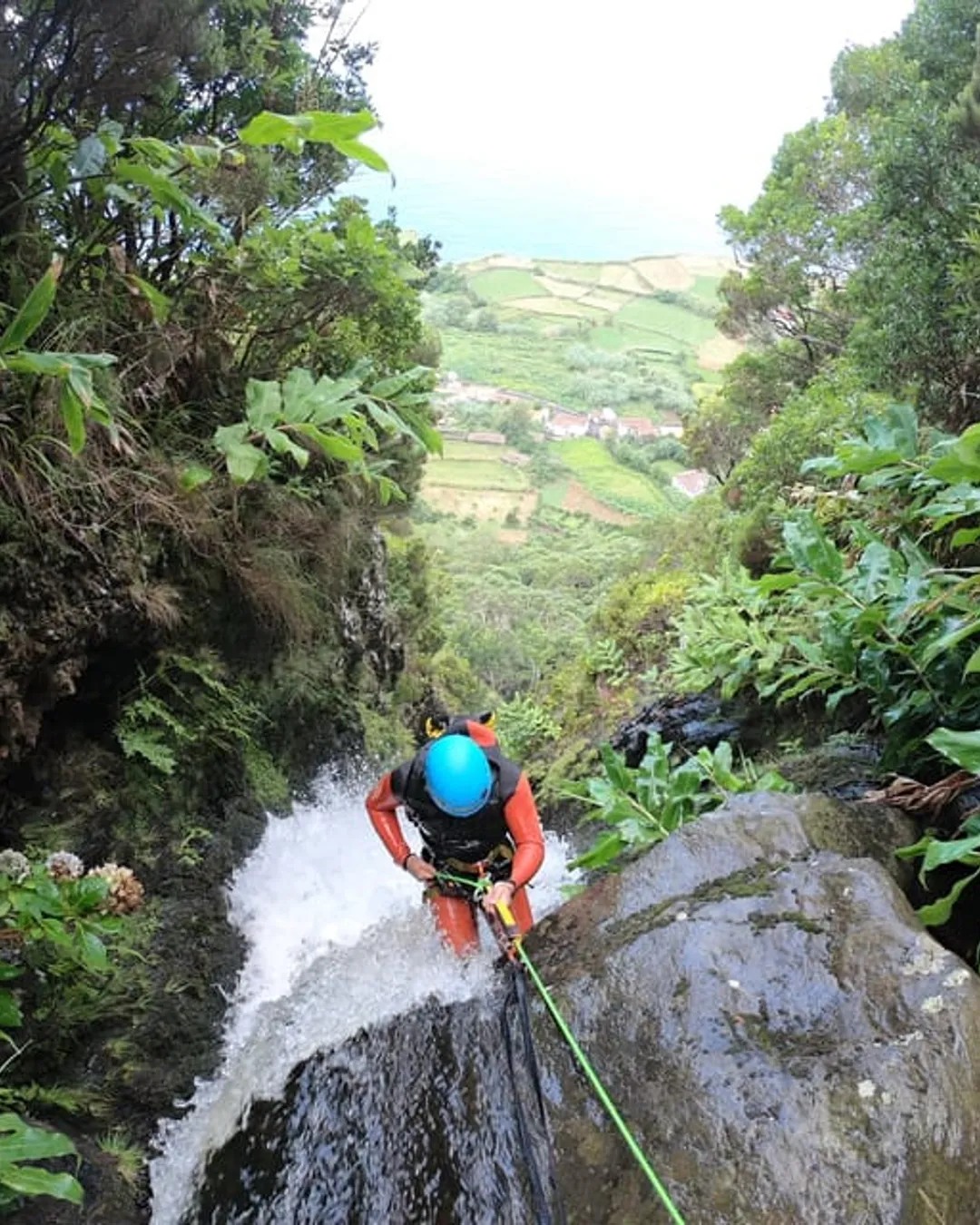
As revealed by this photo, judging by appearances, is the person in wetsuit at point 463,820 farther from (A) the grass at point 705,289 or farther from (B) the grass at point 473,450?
(A) the grass at point 705,289

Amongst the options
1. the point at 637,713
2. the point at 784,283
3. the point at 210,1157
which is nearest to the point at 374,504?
the point at 637,713

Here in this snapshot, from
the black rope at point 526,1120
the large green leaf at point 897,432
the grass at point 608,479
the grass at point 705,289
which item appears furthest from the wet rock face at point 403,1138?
the grass at point 705,289

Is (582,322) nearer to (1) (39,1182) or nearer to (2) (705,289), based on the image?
(2) (705,289)

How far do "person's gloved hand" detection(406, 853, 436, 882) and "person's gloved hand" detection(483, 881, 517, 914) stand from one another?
519mm

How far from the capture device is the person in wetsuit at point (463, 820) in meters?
4.16

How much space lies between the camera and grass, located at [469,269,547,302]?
3359 inches

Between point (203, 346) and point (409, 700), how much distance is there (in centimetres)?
506

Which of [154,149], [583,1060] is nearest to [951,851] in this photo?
[583,1060]

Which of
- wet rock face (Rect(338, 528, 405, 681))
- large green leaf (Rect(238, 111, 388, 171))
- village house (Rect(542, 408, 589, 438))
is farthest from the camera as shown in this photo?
village house (Rect(542, 408, 589, 438))

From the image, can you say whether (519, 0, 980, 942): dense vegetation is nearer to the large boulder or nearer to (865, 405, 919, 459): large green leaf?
(865, 405, 919, 459): large green leaf

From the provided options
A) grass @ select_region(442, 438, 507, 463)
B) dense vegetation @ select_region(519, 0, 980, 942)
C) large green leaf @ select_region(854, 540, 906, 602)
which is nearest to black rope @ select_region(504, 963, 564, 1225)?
dense vegetation @ select_region(519, 0, 980, 942)

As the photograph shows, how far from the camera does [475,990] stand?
3.99 metres

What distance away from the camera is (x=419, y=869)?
177 inches

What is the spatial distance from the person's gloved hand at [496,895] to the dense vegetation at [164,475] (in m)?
1.70
